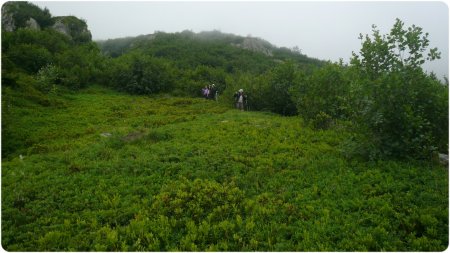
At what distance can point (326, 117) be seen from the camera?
22266 millimetres

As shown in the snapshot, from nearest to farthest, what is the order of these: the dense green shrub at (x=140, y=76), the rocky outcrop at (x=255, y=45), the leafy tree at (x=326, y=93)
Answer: the leafy tree at (x=326, y=93) → the dense green shrub at (x=140, y=76) → the rocky outcrop at (x=255, y=45)

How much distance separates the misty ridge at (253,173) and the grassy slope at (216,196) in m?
0.05

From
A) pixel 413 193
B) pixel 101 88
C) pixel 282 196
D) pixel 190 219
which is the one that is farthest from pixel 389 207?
pixel 101 88

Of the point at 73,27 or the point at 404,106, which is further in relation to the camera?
the point at 73,27

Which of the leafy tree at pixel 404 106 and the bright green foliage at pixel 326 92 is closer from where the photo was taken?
the leafy tree at pixel 404 106

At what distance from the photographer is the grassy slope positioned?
9633 millimetres

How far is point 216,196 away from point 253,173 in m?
2.83

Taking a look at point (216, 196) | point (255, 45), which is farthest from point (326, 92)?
point (255, 45)

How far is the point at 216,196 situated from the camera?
11945 mm

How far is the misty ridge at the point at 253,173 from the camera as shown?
9.80 meters

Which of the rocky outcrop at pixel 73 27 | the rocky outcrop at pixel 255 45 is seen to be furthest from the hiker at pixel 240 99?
the rocky outcrop at pixel 255 45

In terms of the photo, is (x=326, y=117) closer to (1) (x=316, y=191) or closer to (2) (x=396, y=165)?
(2) (x=396, y=165)

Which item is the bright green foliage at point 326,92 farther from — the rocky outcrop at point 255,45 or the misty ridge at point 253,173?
the rocky outcrop at point 255,45

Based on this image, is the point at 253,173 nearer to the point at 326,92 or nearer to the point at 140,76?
the point at 326,92
